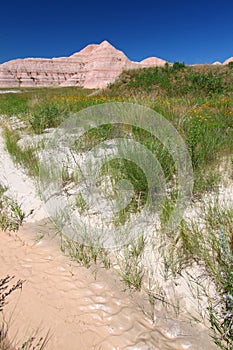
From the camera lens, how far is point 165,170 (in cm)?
294

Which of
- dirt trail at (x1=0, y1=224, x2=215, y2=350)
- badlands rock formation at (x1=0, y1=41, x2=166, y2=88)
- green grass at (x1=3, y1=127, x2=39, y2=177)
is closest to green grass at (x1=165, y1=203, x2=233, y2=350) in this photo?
dirt trail at (x1=0, y1=224, x2=215, y2=350)

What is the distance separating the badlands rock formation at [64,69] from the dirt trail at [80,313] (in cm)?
6902

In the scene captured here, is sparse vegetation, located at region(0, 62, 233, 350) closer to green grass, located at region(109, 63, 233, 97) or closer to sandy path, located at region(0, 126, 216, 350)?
sandy path, located at region(0, 126, 216, 350)

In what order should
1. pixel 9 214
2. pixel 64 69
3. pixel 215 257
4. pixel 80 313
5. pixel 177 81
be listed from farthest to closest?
pixel 64 69 < pixel 177 81 < pixel 9 214 < pixel 215 257 < pixel 80 313

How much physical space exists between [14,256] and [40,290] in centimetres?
59

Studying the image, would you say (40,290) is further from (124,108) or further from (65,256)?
(124,108)

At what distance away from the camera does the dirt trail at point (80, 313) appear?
155 centimetres

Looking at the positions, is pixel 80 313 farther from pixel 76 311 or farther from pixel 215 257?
pixel 215 257

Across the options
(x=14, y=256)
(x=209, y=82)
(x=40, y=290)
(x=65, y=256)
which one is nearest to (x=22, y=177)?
(x=14, y=256)

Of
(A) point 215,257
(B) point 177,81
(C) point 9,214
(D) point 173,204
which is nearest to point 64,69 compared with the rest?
(B) point 177,81

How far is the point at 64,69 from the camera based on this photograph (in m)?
85.1

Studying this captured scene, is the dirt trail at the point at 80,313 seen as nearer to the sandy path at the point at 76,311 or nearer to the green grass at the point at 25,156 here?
the sandy path at the point at 76,311

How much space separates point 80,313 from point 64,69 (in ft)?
308

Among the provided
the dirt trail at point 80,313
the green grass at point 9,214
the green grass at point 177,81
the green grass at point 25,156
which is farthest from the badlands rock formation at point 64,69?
the dirt trail at point 80,313
